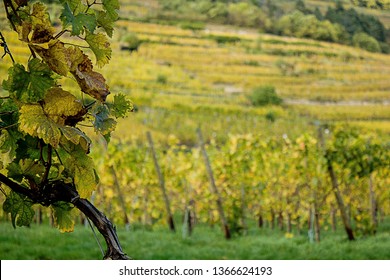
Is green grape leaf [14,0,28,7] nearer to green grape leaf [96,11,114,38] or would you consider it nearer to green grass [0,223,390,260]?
green grape leaf [96,11,114,38]

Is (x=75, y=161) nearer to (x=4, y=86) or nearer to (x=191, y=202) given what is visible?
(x=4, y=86)

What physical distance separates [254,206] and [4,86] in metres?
5.83

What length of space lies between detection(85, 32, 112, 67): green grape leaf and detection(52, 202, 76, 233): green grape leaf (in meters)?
0.22

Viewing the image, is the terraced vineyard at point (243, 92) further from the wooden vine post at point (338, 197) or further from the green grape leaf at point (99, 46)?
the green grape leaf at point (99, 46)

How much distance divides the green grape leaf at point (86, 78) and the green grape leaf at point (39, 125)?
0.05 meters

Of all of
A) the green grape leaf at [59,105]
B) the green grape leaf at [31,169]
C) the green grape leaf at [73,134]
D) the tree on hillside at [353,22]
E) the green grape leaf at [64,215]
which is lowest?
the tree on hillside at [353,22]

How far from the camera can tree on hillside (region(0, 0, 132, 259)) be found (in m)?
0.84

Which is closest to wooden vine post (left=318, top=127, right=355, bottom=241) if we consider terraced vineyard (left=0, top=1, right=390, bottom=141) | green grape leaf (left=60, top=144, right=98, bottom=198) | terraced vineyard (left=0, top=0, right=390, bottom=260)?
terraced vineyard (left=0, top=0, right=390, bottom=260)

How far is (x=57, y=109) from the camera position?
852 mm

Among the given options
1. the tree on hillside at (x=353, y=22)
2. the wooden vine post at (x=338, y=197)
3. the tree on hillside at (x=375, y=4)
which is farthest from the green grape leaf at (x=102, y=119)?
the tree on hillside at (x=353, y=22)

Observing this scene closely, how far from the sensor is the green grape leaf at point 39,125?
829 millimetres

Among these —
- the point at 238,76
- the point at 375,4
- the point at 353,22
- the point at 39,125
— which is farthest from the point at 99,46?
the point at 353,22
